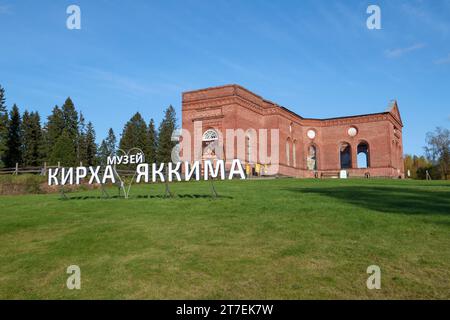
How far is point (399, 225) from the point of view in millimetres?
7461

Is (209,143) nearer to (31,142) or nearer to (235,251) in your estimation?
(235,251)

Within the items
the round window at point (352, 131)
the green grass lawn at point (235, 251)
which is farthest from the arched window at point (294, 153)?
the green grass lawn at point (235, 251)

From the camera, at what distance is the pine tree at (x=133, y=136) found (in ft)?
202

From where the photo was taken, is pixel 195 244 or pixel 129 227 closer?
pixel 195 244

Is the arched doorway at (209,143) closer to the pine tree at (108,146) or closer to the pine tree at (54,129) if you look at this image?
the pine tree at (54,129)

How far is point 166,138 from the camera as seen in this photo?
6175 centimetres

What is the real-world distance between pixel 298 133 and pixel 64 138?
29497 millimetres

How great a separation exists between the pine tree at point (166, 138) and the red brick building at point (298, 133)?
22.7m

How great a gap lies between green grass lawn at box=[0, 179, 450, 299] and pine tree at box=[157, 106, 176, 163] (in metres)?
49.8

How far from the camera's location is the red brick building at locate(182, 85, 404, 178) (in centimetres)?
3494
